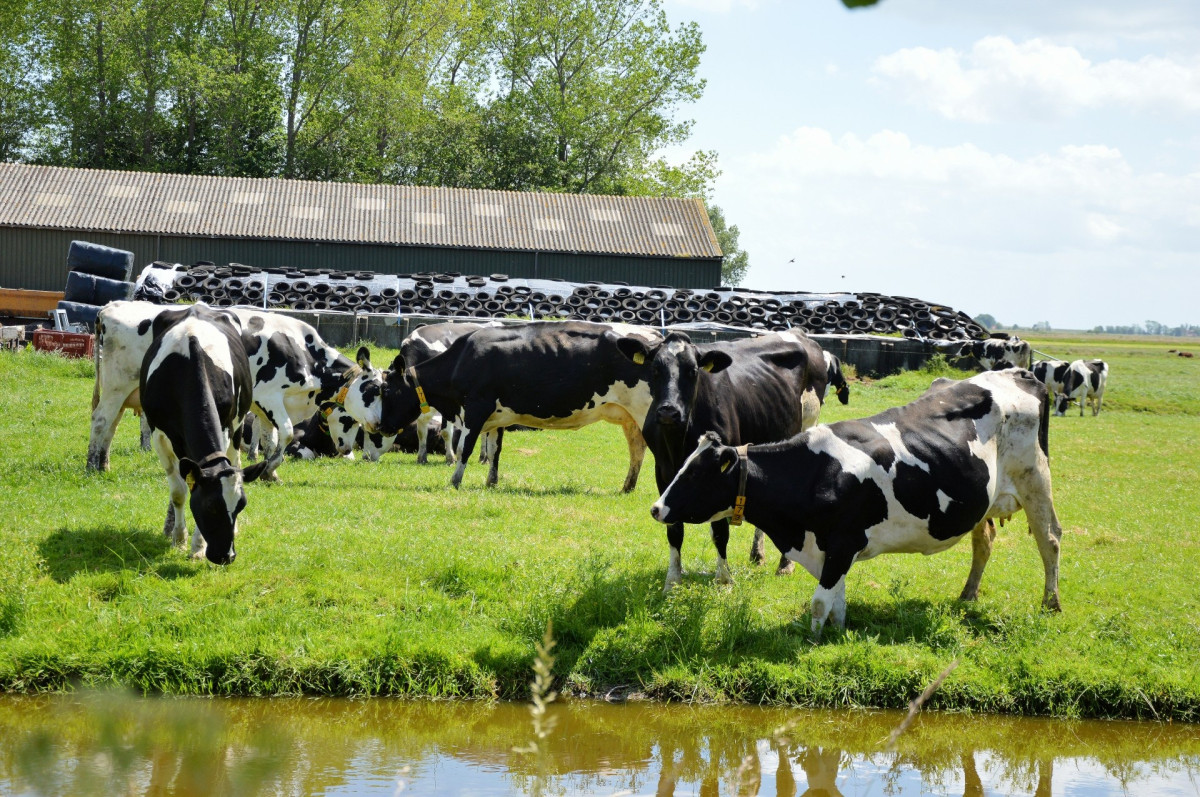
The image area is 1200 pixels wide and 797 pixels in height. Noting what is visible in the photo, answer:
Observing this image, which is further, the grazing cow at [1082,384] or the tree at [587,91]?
the tree at [587,91]

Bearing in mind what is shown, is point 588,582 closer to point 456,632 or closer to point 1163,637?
point 456,632

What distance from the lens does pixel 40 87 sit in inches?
2424

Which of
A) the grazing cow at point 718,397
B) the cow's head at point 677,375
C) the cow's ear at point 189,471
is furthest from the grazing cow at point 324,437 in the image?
the cow's head at point 677,375

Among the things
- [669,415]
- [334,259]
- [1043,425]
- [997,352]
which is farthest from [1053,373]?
[669,415]

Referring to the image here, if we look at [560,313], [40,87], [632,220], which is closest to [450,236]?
[632,220]

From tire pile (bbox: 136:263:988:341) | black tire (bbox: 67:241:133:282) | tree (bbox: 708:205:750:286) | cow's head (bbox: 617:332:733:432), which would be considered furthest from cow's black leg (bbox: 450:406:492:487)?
tree (bbox: 708:205:750:286)

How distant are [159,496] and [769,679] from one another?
6.99 m

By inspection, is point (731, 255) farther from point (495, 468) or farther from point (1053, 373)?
point (495, 468)

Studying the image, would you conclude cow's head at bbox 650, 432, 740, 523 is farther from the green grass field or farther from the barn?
the barn

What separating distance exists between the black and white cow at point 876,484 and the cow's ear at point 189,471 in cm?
393

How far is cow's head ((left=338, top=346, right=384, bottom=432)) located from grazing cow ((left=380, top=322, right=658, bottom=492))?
0.41 metres

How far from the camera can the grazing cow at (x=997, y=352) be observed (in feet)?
107

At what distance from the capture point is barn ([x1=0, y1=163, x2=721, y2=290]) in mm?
42469

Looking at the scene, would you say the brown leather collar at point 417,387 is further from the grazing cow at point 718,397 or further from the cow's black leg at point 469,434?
the grazing cow at point 718,397
